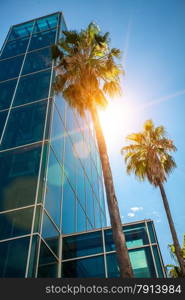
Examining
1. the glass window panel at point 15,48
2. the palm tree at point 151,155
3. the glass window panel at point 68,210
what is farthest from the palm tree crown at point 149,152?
the glass window panel at point 15,48

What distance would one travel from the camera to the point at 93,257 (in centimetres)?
1106

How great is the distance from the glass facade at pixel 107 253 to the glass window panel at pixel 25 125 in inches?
197

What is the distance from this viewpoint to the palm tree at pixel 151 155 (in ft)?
50.6

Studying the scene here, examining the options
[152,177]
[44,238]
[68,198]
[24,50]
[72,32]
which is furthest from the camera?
[24,50]

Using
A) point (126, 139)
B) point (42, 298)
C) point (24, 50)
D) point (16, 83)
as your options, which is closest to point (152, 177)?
point (126, 139)

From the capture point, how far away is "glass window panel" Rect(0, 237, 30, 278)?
7.95 metres

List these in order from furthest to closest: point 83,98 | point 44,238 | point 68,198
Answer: point 68,198 → point 83,98 → point 44,238

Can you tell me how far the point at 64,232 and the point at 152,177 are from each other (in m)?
6.60

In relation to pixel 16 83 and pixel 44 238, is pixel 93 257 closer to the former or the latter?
pixel 44 238

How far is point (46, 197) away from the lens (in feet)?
33.1

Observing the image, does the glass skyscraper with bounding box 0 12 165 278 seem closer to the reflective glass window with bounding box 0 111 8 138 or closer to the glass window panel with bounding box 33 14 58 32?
the reflective glass window with bounding box 0 111 8 138

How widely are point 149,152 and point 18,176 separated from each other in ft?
28.5

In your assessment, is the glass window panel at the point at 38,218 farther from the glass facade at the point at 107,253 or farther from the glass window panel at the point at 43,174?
the glass facade at the point at 107,253

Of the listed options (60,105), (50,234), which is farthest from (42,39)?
(50,234)
